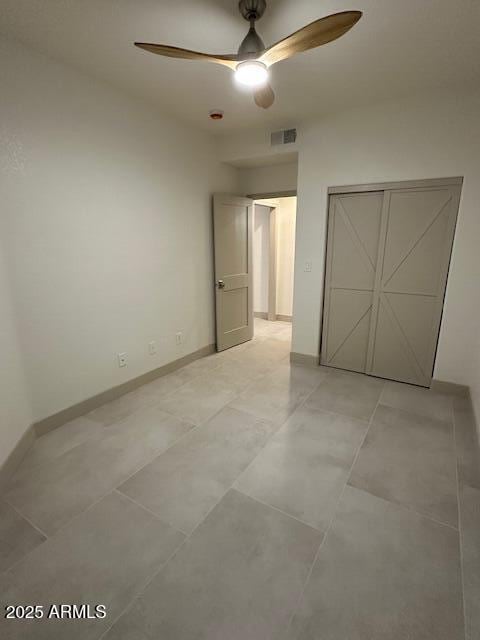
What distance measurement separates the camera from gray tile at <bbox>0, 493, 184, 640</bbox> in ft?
4.11

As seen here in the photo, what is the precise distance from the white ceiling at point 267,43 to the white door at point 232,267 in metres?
1.36

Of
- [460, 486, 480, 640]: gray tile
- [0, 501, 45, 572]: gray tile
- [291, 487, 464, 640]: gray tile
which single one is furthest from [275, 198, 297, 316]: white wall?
[0, 501, 45, 572]: gray tile

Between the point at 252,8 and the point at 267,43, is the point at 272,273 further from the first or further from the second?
the point at 252,8

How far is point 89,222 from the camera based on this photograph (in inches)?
104

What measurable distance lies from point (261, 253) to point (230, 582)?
5.30m

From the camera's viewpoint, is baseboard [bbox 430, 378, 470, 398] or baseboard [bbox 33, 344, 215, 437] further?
baseboard [bbox 430, 378, 470, 398]

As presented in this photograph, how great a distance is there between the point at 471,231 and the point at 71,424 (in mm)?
3905

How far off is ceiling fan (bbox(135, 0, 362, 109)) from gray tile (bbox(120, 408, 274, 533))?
2391mm

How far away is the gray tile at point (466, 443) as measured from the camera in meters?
2.04

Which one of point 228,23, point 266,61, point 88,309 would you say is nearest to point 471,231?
point 266,61

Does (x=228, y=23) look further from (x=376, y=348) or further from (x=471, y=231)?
(x=376, y=348)

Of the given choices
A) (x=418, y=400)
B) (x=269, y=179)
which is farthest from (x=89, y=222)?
(x=418, y=400)

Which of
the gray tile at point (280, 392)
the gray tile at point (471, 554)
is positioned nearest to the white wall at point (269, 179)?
the gray tile at point (280, 392)

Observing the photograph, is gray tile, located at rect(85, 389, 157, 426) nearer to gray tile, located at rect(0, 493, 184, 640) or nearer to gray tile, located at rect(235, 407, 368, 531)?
gray tile, located at rect(0, 493, 184, 640)
